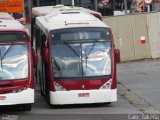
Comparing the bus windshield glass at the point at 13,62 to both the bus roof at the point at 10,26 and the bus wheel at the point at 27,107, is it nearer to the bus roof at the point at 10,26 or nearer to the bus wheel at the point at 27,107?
the bus roof at the point at 10,26

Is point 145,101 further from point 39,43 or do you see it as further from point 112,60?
point 39,43

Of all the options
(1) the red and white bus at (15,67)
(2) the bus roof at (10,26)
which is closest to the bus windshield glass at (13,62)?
(1) the red and white bus at (15,67)

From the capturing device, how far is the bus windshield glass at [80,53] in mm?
19156

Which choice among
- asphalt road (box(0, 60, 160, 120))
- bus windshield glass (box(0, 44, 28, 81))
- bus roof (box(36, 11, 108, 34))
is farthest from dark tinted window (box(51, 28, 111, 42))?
asphalt road (box(0, 60, 160, 120))

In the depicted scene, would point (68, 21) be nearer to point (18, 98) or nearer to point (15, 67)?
point (15, 67)

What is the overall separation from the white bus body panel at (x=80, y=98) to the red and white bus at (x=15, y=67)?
0.89m

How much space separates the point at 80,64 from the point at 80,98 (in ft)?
3.30

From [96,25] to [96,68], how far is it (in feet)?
4.59

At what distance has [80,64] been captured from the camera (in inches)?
756

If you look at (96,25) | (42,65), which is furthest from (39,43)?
(96,25)

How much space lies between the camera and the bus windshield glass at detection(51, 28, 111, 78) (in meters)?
19.2

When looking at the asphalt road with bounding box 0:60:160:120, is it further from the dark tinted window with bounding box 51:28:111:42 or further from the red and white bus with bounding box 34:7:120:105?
the dark tinted window with bounding box 51:28:111:42

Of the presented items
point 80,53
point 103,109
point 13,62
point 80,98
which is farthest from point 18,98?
point 103,109

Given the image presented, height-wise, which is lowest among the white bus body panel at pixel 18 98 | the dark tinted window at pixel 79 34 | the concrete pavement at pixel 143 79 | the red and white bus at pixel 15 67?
the concrete pavement at pixel 143 79
